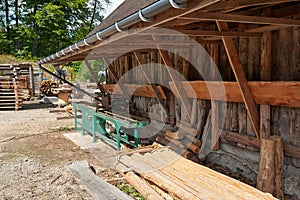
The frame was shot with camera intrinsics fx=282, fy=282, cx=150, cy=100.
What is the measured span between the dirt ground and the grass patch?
1.76 ft

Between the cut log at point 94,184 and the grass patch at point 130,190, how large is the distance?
1.09 feet

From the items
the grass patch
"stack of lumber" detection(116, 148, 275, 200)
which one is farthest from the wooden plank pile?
the grass patch

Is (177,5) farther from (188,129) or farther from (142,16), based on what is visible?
(188,129)

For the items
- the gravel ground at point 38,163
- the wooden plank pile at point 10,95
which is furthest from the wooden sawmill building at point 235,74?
the wooden plank pile at point 10,95

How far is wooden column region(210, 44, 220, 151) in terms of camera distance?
455 centimetres

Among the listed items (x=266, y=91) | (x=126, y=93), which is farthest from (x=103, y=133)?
(x=266, y=91)

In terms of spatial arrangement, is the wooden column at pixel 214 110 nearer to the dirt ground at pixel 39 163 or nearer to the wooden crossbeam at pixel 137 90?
the wooden crossbeam at pixel 137 90

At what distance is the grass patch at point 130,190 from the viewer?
4.06 meters

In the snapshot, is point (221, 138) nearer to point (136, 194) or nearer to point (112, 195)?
point (136, 194)

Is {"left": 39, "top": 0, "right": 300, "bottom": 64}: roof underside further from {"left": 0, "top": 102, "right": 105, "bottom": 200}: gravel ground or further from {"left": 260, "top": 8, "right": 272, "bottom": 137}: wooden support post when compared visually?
{"left": 0, "top": 102, "right": 105, "bottom": 200}: gravel ground

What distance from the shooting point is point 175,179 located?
3902 mm

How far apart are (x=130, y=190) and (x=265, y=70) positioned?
8.50ft

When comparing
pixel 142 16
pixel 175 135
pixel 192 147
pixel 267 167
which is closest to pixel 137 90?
pixel 175 135

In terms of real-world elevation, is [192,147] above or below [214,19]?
below
